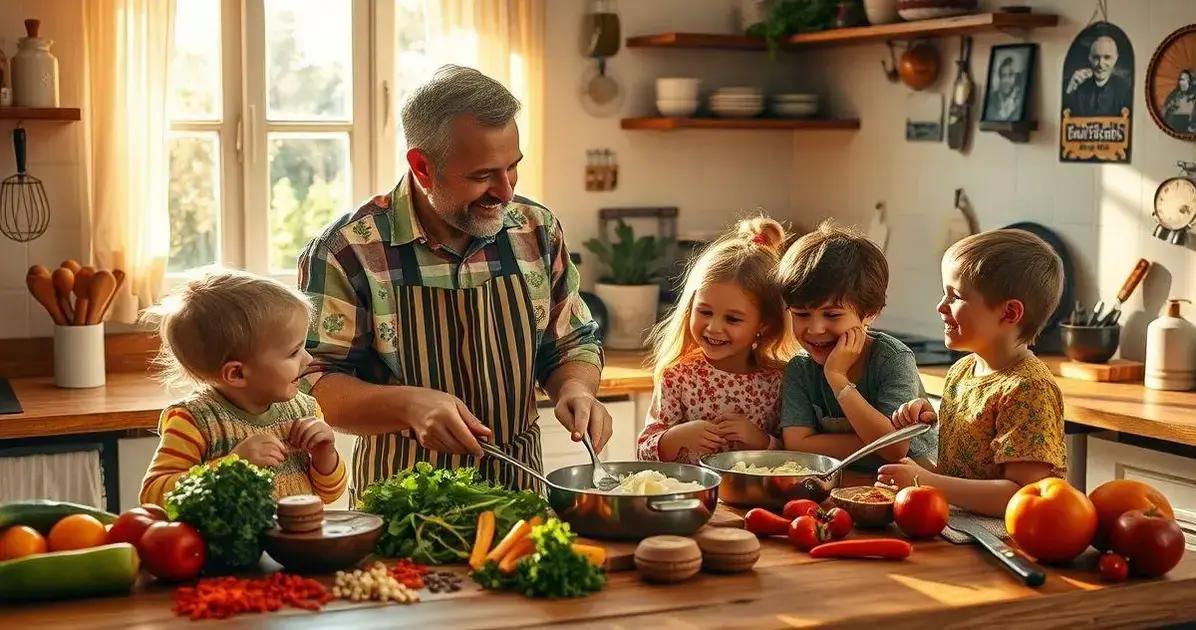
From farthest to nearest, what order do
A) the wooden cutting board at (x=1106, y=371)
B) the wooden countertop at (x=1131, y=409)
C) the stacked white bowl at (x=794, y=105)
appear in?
the stacked white bowl at (x=794, y=105) → the wooden cutting board at (x=1106, y=371) → the wooden countertop at (x=1131, y=409)

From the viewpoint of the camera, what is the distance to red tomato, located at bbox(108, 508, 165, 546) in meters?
2.02

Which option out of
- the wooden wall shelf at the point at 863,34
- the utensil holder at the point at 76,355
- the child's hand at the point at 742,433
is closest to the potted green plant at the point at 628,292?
the wooden wall shelf at the point at 863,34

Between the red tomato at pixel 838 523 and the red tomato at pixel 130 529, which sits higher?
the red tomato at pixel 130 529

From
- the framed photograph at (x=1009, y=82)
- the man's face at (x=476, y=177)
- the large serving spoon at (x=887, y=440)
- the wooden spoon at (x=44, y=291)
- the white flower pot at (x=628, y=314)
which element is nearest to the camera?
the large serving spoon at (x=887, y=440)

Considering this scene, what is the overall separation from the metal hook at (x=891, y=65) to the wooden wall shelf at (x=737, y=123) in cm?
22

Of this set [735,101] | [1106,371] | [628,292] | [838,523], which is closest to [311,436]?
[838,523]

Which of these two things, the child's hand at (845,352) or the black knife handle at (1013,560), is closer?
the black knife handle at (1013,560)

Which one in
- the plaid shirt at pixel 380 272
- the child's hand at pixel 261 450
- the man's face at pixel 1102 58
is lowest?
the child's hand at pixel 261 450

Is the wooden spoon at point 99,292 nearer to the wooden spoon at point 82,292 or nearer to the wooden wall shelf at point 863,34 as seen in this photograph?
the wooden spoon at point 82,292

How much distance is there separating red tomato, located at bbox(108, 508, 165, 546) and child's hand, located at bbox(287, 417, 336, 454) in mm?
357

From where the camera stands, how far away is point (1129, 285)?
3.90 m

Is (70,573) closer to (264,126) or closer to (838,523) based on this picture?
(838,523)

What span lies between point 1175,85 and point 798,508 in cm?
207

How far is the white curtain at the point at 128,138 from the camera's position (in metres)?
4.09
